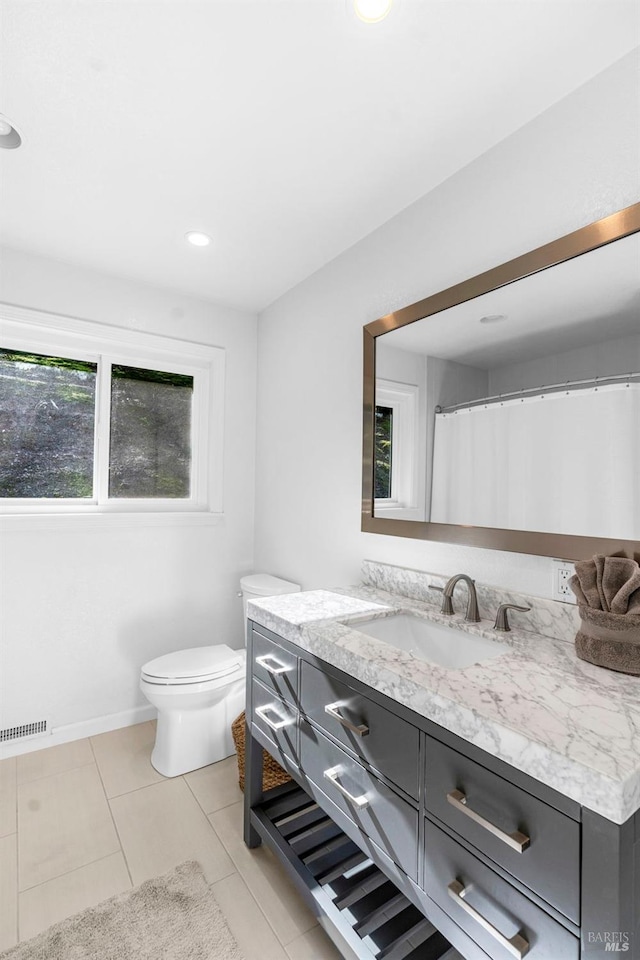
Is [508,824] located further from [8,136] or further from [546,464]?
[8,136]

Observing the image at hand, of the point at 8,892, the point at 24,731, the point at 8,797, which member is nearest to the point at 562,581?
the point at 8,892

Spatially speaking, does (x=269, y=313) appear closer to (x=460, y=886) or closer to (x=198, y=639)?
(x=198, y=639)

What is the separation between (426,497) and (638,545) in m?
0.72

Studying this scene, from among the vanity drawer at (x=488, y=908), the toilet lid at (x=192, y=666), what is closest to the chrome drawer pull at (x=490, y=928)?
the vanity drawer at (x=488, y=908)

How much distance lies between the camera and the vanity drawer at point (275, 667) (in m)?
1.48

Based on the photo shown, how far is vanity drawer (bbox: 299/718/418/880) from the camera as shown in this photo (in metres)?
1.07

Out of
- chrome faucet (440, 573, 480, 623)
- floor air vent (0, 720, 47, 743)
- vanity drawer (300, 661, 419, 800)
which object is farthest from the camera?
floor air vent (0, 720, 47, 743)

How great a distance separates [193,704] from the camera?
2.17 m

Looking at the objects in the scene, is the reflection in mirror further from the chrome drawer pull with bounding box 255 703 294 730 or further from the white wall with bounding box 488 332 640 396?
the chrome drawer pull with bounding box 255 703 294 730

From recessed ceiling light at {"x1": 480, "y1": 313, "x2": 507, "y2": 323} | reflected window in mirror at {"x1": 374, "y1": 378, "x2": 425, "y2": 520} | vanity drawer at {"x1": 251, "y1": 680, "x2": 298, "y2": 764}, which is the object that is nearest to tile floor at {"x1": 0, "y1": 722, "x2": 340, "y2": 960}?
vanity drawer at {"x1": 251, "y1": 680, "x2": 298, "y2": 764}

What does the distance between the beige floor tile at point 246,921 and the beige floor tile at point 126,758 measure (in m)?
0.72

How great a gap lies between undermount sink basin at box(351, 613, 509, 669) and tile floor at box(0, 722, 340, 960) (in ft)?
2.82

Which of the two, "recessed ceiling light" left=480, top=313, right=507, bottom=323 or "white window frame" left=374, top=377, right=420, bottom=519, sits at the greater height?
"recessed ceiling light" left=480, top=313, right=507, bottom=323

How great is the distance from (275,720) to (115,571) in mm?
1420
